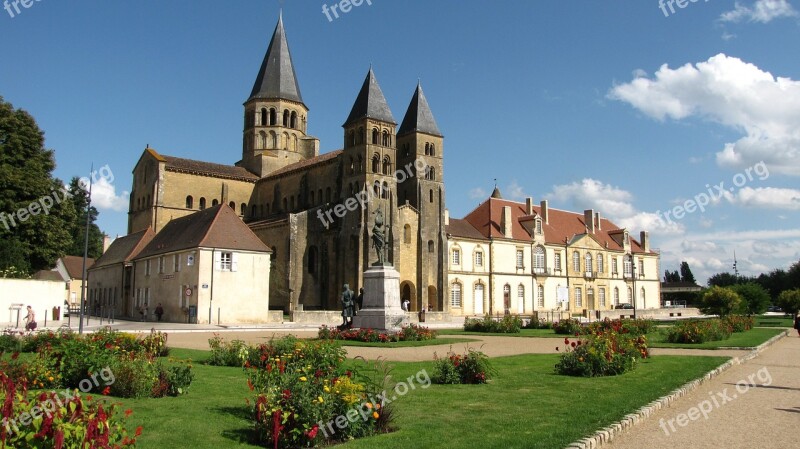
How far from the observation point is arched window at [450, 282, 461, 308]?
58.3 metres

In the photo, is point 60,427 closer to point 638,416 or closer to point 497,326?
point 638,416

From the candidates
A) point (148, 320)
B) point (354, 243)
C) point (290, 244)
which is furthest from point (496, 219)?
point (148, 320)

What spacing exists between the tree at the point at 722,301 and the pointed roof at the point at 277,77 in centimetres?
4544

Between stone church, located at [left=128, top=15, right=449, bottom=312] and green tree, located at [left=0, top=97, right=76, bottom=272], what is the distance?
16.9 meters

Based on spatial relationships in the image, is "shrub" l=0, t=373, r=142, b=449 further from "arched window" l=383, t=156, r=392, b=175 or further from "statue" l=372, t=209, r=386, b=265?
"arched window" l=383, t=156, r=392, b=175

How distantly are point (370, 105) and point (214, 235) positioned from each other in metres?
23.1

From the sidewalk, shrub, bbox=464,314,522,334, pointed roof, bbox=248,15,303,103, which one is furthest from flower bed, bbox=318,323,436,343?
pointed roof, bbox=248,15,303,103

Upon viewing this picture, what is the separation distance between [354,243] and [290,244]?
203 inches

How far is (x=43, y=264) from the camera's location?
4056 cm

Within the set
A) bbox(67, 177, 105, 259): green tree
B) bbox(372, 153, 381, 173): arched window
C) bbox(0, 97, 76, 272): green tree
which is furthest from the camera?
bbox(67, 177, 105, 259): green tree

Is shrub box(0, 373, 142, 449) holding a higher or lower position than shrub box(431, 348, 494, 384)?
higher

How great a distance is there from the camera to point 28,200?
39.0 meters

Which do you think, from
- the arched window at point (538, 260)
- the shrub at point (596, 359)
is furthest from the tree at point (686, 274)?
the shrub at point (596, 359)

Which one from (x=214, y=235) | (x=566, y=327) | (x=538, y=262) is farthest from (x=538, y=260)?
(x=214, y=235)
